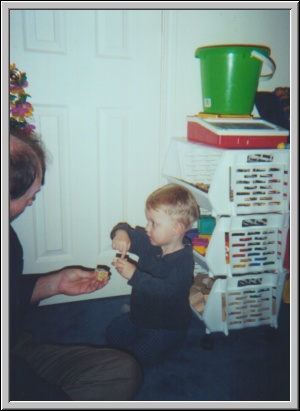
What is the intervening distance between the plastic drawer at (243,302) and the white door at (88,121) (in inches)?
22.4

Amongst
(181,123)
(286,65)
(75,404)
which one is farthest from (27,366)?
(286,65)

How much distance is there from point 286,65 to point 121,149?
3.30 ft

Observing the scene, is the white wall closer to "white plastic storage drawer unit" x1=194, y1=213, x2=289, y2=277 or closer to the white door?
the white door

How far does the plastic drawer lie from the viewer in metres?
1.35

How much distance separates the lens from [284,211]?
Result: 134cm

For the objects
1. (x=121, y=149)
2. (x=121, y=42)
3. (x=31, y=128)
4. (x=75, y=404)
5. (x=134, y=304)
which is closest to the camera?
(x=75, y=404)

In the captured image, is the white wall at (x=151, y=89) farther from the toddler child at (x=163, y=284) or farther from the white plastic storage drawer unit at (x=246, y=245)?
the white plastic storage drawer unit at (x=246, y=245)

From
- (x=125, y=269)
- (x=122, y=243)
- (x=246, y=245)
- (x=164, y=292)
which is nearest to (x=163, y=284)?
(x=164, y=292)

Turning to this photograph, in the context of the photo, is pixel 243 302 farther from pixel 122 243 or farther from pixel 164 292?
pixel 122 243

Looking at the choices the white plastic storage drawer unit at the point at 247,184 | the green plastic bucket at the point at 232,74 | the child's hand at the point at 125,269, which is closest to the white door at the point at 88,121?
the green plastic bucket at the point at 232,74

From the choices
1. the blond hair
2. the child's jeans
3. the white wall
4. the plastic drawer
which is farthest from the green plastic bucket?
the child's jeans

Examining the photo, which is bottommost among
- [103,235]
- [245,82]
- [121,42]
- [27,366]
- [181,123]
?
→ [27,366]

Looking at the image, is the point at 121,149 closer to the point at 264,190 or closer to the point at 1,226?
the point at 264,190

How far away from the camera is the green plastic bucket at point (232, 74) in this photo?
130 centimetres
